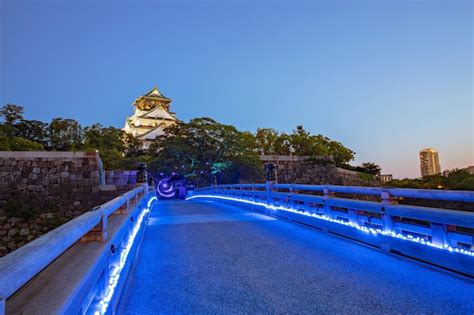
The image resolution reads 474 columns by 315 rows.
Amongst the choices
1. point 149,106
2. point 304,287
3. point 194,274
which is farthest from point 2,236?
point 149,106

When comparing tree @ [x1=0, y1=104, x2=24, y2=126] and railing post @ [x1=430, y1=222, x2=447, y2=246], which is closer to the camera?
railing post @ [x1=430, y1=222, x2=447, y2=246]

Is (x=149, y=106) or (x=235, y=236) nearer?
(x=235, y=236)

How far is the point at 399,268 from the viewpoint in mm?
3318

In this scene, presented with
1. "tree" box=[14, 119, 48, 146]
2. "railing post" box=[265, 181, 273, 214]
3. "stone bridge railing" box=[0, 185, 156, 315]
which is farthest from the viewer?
"tree" box=[14, 119, 48, 146]

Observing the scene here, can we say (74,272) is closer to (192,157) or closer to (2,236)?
(2,236)

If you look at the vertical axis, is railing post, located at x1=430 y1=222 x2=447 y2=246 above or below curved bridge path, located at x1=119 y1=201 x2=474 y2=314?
above

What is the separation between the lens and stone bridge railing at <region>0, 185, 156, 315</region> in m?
0.99

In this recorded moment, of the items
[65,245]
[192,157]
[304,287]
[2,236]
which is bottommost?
[2,236]

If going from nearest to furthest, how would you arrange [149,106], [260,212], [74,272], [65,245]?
[65,245] < [74,272] < [260,212] < [149,106]

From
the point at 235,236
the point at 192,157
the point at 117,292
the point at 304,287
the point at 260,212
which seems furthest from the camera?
the point at 192,157

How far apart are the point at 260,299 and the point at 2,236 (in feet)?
72.5

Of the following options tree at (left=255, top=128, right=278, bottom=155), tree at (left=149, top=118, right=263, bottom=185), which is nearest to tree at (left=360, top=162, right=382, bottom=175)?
tree at (left=255, top=128, right=278, bottom=155)

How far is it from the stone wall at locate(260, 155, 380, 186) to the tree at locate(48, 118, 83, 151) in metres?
22.7

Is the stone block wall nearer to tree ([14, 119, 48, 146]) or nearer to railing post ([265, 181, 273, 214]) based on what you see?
tree ([14, 119, 48, 146])
